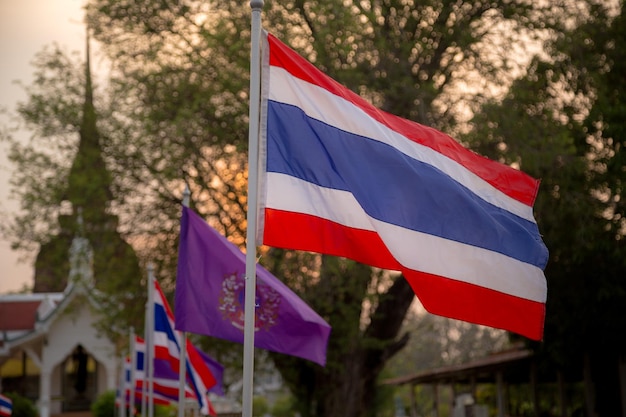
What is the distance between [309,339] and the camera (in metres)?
11.5

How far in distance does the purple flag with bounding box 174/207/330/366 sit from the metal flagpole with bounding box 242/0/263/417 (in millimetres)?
3805

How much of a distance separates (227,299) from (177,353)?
20.4 feet

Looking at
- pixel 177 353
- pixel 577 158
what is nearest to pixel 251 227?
pixel 177 353

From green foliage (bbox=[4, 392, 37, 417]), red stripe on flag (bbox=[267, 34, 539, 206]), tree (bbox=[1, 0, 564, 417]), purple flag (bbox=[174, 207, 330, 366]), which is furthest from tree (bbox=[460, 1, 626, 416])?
green foliage (bbox=[4, 392, 37, 417])

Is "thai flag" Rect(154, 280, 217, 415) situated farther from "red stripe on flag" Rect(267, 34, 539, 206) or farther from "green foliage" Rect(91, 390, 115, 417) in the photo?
"green foliage" Rect(91, 390, 115, 417)

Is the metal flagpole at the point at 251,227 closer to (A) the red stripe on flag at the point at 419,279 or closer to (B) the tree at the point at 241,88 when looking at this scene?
(A) the red stripe on flag at the point at 419,279

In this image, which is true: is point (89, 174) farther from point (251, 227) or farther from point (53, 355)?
point (53, 355)

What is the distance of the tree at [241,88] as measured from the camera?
25.0m

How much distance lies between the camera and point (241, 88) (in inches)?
996

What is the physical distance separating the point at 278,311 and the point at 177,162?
14.7m

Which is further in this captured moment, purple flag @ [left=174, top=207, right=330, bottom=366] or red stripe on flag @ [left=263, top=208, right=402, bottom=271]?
purple flag @ [left=174, top=207, right=330, bottom=366]

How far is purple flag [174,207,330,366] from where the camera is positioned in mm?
11531

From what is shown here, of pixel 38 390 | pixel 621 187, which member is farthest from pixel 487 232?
pixel 38 390

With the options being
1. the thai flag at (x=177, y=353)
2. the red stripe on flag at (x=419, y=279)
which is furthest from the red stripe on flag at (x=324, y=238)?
the thai flag at (x=177, y=353)
